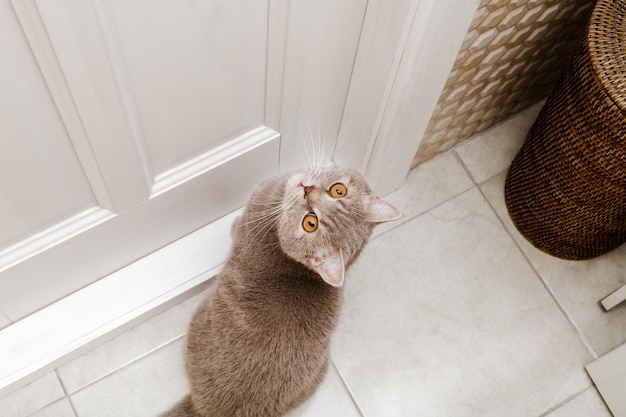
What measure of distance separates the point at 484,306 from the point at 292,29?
2.69 feet

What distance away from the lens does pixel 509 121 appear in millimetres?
1577

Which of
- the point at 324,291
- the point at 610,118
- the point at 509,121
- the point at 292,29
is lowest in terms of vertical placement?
the point at 509,121

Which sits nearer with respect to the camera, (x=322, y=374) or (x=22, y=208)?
(x=22, y=208)

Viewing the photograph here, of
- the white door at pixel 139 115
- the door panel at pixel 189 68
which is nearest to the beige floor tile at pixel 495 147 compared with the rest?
the white door at pixel 139 115

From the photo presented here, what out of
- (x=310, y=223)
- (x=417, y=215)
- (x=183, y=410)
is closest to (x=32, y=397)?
(x=183, y=410)

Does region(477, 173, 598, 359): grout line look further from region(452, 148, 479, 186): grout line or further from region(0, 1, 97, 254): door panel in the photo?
region(0, 1, 97, 254): door panel

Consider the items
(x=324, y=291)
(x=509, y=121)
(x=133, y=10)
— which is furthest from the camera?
(x=509, y=121)

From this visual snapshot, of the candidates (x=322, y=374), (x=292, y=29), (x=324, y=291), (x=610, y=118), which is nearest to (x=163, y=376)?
(x=322, y=374)

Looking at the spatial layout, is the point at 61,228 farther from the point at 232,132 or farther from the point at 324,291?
the point at 324,291

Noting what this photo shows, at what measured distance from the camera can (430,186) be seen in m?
1.50

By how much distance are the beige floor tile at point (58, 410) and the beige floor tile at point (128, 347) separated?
0.03m

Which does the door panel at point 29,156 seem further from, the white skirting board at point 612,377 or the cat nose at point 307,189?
the white skirting board at point 612,377

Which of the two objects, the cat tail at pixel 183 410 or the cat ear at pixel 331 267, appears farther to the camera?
the cat tail at pixel 183 410

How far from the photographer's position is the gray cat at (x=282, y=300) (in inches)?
38.5
